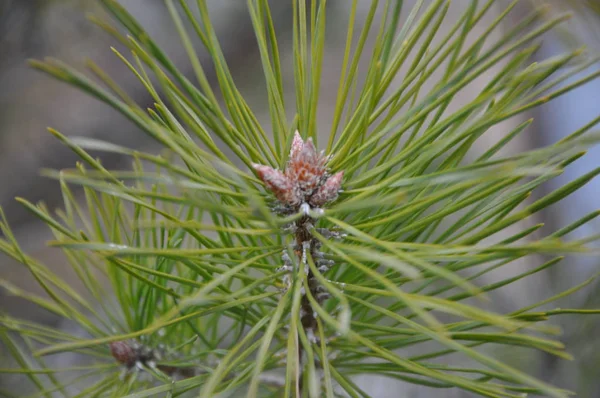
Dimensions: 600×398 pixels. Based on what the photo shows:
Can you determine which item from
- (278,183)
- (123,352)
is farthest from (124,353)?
(278,183)

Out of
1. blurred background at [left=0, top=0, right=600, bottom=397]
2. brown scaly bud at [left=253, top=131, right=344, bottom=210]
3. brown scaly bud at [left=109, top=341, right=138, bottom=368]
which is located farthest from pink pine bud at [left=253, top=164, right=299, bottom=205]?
blurred background at [left=0, top=0, right=600, bottom=397]

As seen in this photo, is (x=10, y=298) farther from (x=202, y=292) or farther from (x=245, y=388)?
(x=202, y=292)

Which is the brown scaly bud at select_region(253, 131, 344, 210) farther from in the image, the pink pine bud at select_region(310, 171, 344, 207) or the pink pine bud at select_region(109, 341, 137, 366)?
the pink pine bud at select_region(109, 341, 137, 366)

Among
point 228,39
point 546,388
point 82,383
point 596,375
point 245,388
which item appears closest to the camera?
point 546,388

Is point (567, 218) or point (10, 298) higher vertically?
point (567, 218)

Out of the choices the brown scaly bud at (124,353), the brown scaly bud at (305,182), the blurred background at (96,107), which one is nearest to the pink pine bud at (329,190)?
the brown scaly bud at (305,182)

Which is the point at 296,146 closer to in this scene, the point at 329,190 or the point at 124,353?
the point at 329,190

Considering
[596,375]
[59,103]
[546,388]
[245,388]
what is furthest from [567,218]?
[59,103]
